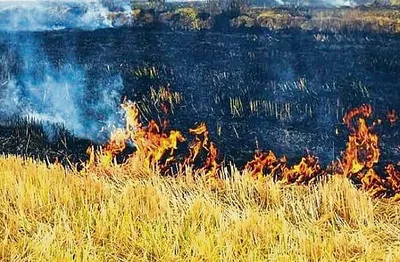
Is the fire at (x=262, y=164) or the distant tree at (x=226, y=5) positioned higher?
the distant tree at (x=226, y=5)

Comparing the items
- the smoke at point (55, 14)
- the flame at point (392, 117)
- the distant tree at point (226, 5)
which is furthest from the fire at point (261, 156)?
the distant tree at point (226, 5)

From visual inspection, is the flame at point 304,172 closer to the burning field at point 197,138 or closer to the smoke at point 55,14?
the burning field at point 197,138

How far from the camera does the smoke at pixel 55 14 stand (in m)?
3.38

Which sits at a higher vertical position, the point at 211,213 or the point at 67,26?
the point at 67,26

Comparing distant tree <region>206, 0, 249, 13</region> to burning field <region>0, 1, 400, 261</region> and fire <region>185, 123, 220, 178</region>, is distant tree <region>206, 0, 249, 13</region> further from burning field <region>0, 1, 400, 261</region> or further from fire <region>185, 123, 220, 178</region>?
fire <region>185, 123, 220, 178</region>

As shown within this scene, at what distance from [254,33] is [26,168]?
1.26m

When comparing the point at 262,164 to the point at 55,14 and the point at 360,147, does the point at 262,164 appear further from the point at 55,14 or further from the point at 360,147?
the point at 55,14

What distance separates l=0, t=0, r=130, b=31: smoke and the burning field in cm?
1

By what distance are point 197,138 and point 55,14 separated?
952 mm

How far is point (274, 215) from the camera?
292 centimetres

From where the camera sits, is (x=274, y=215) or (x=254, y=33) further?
(x=254, y=33)

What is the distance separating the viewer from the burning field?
9.37 feet

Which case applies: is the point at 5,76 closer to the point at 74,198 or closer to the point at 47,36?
the point at 47,36

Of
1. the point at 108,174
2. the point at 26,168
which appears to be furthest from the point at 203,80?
the point at 26,168
